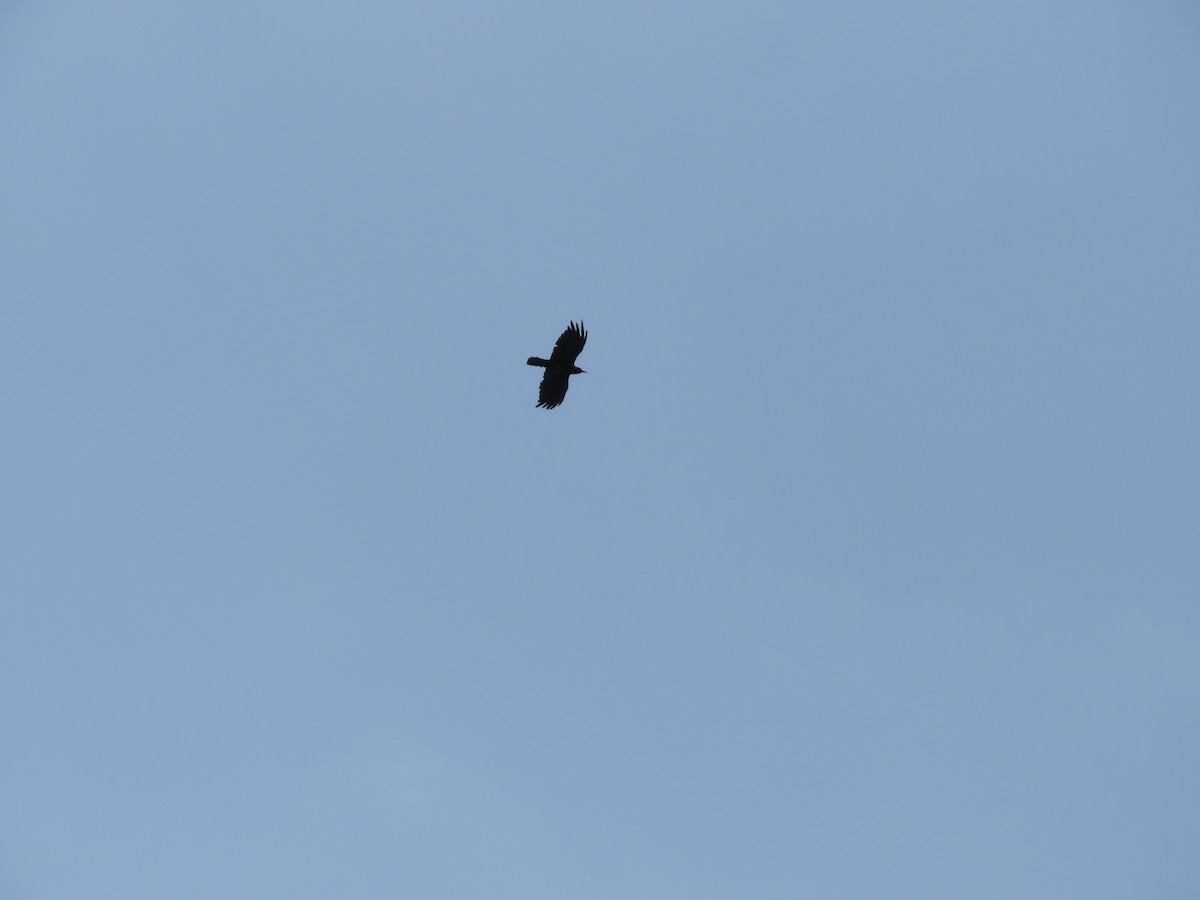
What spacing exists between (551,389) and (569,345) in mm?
1961

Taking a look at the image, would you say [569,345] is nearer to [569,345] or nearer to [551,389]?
[569,345]

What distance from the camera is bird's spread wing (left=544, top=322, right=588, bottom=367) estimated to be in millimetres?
25703

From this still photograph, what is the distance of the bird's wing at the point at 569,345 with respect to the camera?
25.7 metres

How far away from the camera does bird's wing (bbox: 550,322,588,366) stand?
2570 centimetres

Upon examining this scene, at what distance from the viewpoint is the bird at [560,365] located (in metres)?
25.8

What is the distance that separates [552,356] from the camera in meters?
26.3

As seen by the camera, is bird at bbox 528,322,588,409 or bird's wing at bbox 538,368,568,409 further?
bird's wing at bbox 538,368,568,409

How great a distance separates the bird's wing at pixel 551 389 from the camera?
2673 centimetres

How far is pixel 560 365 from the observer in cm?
2631

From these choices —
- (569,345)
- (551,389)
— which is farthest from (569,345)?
(551,389)

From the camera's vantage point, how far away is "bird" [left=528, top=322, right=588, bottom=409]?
84.6 ft

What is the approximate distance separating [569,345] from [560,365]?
0.88 meters

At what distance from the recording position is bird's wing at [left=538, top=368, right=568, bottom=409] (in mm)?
26734

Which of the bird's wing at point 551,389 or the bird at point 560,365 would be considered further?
the bird's wing at point 551,389
